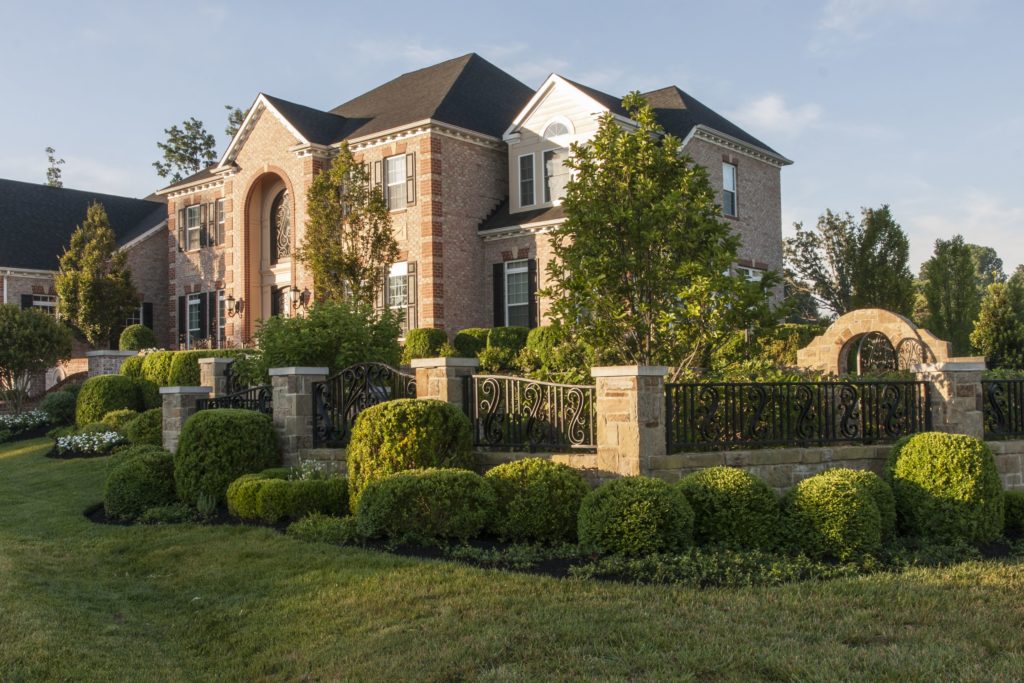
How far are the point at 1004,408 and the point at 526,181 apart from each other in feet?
52.0

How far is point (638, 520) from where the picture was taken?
826 centimetres

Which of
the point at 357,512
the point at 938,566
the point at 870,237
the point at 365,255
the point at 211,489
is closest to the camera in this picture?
the point at 938,566

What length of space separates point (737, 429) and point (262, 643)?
607 cm

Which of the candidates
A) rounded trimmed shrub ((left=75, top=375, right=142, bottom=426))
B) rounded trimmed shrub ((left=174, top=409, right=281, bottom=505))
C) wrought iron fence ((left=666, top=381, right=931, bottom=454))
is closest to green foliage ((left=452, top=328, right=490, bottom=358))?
rounded trimmed shrub ((left=75, top=375, right=142, bottom=426))

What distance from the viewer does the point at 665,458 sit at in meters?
9.59

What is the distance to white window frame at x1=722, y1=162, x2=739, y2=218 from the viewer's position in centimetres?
2619

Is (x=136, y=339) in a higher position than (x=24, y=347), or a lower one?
higher

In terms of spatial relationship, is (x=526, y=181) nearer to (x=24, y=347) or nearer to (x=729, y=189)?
(x=729, y=189)

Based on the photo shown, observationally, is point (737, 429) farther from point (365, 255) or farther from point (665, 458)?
point (365, 255)

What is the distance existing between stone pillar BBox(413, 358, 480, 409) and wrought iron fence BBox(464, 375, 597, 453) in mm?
122

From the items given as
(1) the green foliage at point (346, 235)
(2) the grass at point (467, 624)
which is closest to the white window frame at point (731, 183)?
(1) the green foliage at point (346, 235)

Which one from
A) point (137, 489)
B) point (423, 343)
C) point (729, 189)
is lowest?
point (137, 489)

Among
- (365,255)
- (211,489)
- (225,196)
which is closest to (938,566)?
(211,489)

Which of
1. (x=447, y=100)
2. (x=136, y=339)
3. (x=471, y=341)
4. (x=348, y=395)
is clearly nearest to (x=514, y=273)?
(x=471, y=341)
